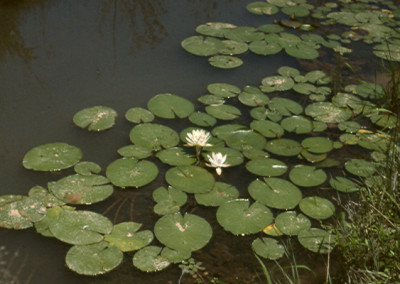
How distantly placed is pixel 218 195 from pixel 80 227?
2.39ft

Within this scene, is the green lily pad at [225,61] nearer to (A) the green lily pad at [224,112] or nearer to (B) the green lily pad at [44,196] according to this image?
(A) the green lily pad at [224,112]

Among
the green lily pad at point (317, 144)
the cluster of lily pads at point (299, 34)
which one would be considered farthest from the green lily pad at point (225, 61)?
the green lily pad at point (317, 144)

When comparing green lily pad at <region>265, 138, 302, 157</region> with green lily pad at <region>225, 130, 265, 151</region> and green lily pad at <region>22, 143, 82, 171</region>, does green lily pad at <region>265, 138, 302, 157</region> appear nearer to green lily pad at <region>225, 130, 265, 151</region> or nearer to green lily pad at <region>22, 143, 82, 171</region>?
green lily pad at <region>225, 130, 265, 151</region>

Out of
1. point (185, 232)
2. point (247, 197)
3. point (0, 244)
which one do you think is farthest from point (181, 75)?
point (0, 244)

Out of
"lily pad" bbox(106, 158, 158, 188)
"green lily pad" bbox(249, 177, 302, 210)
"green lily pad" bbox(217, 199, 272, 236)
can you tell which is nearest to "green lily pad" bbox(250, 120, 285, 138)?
"green lily pad" bbox(249, 177, 302, 210)

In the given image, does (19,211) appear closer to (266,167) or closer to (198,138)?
(198,138)

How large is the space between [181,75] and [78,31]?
0.98 metres

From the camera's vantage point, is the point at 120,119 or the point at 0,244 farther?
the point at 120,119

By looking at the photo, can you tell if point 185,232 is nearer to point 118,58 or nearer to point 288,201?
point 288,201

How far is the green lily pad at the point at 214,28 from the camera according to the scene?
423 cm

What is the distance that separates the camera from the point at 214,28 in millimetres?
4309

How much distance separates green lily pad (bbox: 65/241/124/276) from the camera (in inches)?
91.3

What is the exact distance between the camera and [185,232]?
2.52 metres

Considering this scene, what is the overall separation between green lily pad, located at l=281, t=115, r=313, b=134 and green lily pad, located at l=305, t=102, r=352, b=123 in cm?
Result: 10
